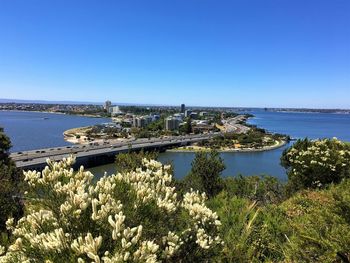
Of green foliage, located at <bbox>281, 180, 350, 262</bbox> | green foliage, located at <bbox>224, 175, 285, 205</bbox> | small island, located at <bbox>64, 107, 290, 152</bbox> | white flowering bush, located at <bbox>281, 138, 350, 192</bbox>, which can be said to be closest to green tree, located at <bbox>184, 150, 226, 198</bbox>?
green foliage, located at <bbox>224, 175, 285, 205</bbox>

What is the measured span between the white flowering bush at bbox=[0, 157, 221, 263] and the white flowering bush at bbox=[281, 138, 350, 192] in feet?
53.5

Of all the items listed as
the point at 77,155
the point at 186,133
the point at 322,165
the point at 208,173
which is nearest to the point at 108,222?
the point at 208,173

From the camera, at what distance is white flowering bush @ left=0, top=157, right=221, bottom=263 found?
3.54 metres

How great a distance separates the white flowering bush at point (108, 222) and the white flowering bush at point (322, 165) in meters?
16.3

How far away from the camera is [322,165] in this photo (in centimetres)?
A: 1930

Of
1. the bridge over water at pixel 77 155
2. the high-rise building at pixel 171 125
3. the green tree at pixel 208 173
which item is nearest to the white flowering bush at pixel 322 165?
the green tree at pixel 208 173

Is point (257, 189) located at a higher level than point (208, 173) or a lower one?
lower

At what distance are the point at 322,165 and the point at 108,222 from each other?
1778 centimetres

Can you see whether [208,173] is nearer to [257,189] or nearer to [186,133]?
[257,189]

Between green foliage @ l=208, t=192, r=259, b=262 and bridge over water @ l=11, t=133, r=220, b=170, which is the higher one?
green foliage @ l=208, t=192, r=259, b=262

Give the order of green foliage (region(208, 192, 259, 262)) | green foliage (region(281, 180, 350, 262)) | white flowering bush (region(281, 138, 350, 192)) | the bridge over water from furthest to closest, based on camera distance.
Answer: the bridge over water < white flowering bush (region(281, 138, 350, 192)) < green foliage (region(208, 192, 259, 262)) < green foliage (region(281, 180, 350, 262))

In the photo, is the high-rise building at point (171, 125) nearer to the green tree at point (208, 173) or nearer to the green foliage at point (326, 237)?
the green tree at point (208, 173)

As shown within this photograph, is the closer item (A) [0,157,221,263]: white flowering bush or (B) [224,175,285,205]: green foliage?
(A) [0,157,221,263]: white flowering bush

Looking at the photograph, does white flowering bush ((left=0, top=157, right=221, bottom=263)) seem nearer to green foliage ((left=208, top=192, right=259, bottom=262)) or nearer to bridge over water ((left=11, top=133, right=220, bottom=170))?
Result: green foliage ((left=208, top=192, right=259, bottom=262))
